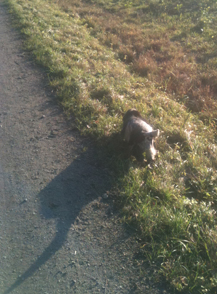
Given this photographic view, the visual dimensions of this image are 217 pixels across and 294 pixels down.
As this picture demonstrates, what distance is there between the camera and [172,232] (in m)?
3.29

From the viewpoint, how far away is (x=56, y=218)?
11.5ft

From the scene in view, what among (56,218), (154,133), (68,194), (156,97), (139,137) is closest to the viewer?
(56,218)

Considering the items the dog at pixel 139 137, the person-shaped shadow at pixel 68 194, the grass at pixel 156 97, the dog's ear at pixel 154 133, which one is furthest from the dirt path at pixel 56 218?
the dog's ear at pixel 154 133

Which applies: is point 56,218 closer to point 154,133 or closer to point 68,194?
point 68,194

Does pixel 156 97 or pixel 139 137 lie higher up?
pixel 139 137

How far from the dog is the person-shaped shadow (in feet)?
2.27

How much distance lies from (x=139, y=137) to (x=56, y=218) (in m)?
1.94

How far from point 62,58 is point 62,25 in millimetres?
3538

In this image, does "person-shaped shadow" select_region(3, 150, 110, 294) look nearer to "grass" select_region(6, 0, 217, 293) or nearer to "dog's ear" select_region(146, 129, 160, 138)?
"grass" select_region(6, 0, 217, 293)

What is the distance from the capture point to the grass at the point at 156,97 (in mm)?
3264

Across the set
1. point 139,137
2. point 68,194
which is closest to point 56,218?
point 68,194

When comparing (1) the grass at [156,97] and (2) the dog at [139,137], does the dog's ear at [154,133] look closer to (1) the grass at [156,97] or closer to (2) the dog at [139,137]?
(2) the dog at [139,137]

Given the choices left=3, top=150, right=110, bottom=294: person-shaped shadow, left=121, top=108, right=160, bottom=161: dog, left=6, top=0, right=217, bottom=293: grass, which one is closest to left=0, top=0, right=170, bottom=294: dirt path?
left=3, top=150, right=110, bottom=294: person-shaped shadow

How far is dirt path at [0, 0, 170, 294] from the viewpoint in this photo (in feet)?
9.41
